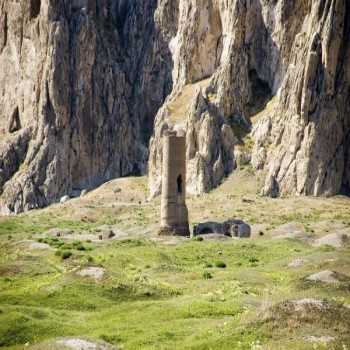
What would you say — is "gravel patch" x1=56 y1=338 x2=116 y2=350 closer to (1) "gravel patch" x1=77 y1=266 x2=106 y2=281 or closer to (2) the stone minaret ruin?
(1) "gravel patch" x1=77 y1=266 x2=106 y2=281

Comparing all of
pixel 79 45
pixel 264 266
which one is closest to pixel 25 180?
pixel 79 45

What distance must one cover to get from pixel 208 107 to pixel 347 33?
98.0ft

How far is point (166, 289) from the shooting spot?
4491cm

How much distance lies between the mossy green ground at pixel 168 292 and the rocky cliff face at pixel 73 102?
85244mm

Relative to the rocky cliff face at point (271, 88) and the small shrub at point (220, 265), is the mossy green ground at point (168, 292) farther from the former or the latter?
the rocky cliff face at point (271, 88)

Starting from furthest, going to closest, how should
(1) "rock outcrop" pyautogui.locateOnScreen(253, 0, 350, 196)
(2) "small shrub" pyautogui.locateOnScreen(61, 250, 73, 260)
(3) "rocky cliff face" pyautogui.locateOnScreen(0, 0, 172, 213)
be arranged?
(3) "rocky cliff face" pyautogui.locateOnScreen(0, 0, 172, 213) → (1) "rock outcrop" pyautogui.locateOnScreen(253, 0, 350, 196) → (2) "small shrub" pyautogui.locateOnScreen(61, 250, 73, 260)

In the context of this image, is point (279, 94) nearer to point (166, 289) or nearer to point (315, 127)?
point (315, 127)

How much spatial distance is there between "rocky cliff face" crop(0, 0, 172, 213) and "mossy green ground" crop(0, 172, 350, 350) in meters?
85.2

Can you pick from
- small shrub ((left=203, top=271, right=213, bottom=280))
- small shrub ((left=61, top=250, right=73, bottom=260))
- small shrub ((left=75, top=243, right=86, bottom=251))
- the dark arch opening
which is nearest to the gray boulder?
the dark arch opening

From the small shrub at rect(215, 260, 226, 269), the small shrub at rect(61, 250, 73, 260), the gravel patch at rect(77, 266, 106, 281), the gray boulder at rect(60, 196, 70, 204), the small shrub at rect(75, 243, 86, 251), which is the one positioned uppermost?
the gravel patch at rect(77, 266, 106, 281)

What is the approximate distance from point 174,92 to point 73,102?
3191cm

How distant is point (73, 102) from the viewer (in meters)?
185

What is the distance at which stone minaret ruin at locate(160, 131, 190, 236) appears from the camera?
87.0 meters

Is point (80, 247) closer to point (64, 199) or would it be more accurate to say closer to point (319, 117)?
point (319, 117)
